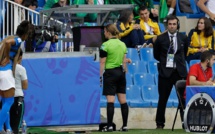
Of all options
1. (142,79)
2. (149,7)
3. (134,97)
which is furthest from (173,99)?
(149,7)

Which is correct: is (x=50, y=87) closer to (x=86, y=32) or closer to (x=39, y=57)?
(x=39, y=57)

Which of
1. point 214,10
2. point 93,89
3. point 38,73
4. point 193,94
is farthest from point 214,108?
point 214,10

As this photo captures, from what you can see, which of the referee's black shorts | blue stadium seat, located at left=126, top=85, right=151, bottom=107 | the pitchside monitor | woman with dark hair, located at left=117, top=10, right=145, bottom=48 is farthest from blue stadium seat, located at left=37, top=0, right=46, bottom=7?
the referee's black shorts

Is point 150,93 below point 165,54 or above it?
below

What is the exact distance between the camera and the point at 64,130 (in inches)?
620

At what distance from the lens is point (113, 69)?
16.6 meters

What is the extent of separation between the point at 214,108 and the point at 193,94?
2.22ft

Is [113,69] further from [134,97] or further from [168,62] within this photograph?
[134,97]

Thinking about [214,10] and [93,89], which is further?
[214,10]

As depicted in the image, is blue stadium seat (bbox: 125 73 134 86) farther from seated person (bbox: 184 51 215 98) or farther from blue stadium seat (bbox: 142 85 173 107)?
seated person (bbox: 184 51 215 98)

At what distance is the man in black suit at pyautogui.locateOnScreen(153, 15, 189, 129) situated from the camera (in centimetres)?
1738

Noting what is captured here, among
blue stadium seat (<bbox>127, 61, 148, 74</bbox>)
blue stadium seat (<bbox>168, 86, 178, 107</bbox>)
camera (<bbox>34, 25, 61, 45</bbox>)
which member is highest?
camera (<bbox>34, 25, 61, 45</bbox>)

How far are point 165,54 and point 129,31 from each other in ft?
8.68

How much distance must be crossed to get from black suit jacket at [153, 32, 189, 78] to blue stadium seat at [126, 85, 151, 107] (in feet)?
3.90
